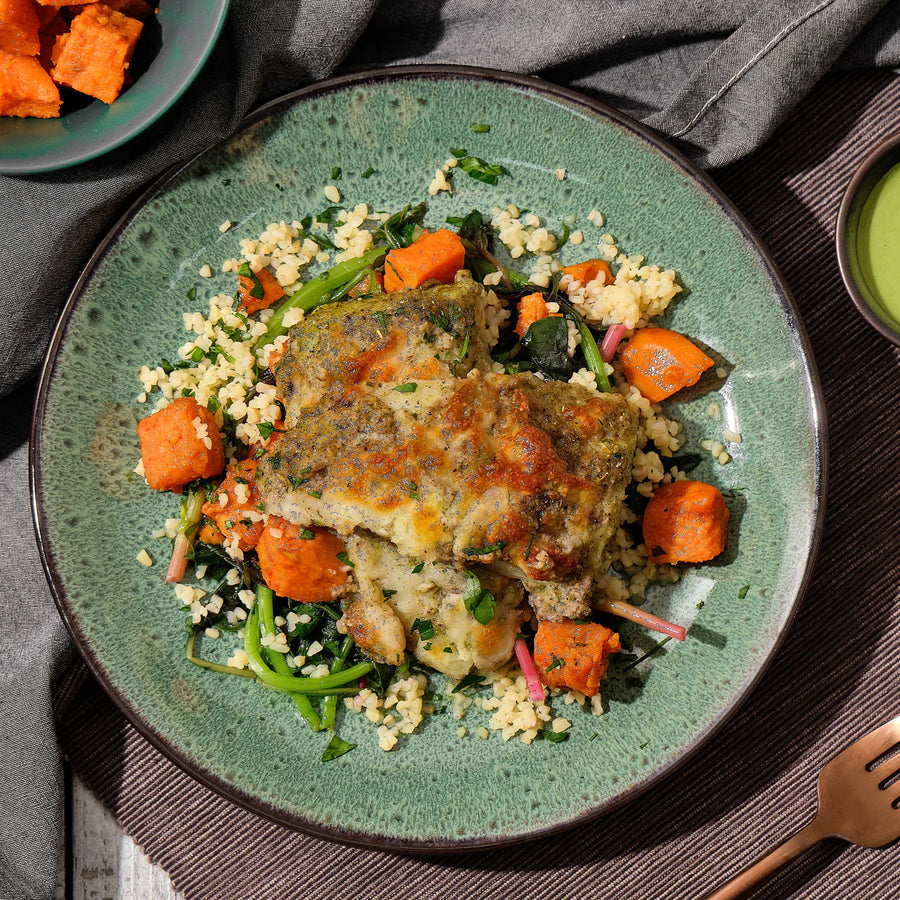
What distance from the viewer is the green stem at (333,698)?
363 centimetres

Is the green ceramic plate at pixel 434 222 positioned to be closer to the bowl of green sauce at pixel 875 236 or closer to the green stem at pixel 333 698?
the green stem at pixel 333 698

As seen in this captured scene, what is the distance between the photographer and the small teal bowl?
334cm

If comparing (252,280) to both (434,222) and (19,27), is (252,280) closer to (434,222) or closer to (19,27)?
(434,222)

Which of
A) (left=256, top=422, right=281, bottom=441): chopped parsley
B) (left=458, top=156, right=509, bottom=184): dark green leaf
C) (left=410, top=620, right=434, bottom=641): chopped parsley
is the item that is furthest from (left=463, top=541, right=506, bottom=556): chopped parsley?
(left=458, top=156, right=509, bottom=184): dark green leaf

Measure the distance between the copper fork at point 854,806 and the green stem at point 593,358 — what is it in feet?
6.63

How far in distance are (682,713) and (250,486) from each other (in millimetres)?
2123

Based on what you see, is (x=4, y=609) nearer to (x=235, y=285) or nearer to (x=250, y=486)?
(x=250, y=486)

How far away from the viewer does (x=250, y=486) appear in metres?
3.60

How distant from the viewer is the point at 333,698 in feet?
12.0

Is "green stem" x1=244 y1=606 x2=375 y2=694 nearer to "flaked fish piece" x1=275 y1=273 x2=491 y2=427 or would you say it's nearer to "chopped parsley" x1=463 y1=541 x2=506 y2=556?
"chopped parsley" x1=463 y1=541 x2=506 y2=556

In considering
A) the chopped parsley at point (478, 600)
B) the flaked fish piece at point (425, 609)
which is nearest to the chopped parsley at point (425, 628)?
the flaked fish piece at point (425, 609)

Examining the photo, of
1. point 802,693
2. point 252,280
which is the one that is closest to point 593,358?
point 252,280

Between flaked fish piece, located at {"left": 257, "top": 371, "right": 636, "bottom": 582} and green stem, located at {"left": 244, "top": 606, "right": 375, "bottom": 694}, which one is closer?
flaked fish piece, located at {"left": 257, "top": 371, "right": 636, "bottom": 582}

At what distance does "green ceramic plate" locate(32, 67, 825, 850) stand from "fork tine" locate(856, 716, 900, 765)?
789 mm
